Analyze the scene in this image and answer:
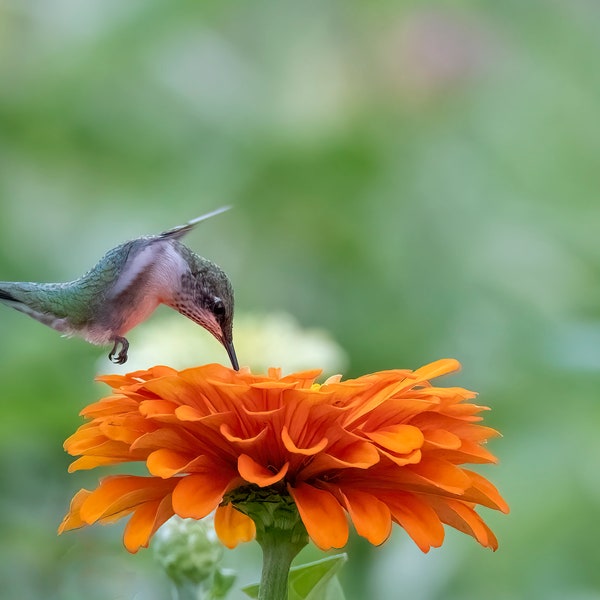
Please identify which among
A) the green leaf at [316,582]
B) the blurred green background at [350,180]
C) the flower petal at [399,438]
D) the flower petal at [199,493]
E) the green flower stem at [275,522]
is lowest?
the blurred green background at [350,180]

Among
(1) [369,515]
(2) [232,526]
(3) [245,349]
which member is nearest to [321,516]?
(1) [369,515]

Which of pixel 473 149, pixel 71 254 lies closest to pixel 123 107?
pixel 71 254

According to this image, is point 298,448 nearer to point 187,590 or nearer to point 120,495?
point 120,495

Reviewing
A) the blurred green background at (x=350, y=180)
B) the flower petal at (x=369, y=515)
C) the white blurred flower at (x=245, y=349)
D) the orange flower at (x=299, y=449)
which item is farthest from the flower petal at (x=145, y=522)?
the blurred green background at (x=350, y=180)

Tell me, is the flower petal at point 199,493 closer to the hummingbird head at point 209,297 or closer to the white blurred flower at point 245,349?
the hummingbird head at point 209,297

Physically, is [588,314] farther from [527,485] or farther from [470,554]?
[470,554]

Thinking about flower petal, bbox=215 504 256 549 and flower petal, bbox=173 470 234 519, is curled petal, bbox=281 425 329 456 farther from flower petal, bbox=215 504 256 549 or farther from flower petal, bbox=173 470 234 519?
flower petal, bbox=215 504 256 549
